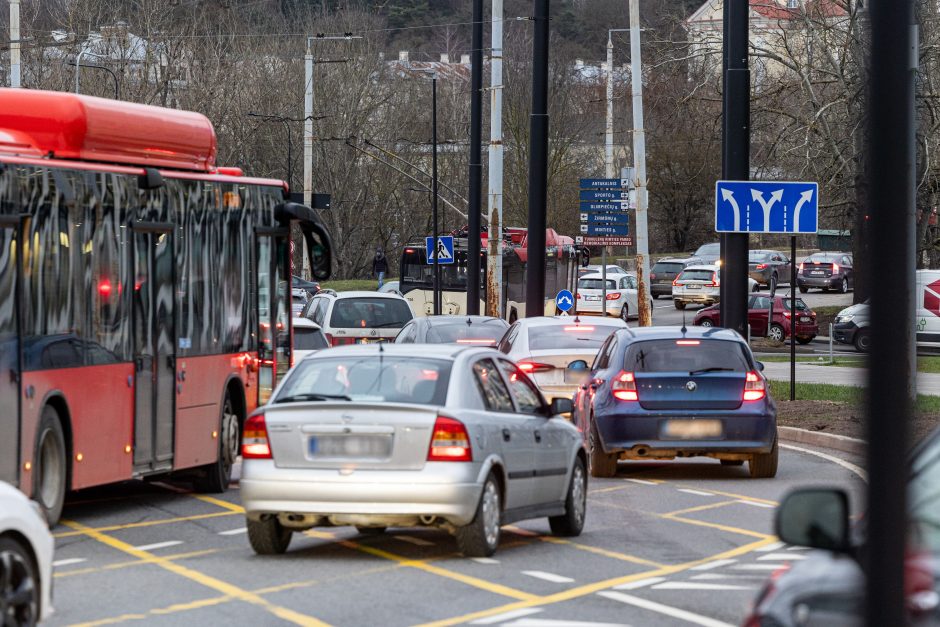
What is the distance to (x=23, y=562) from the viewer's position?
25.0ft

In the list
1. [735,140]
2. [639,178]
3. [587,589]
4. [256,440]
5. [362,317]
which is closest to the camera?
[587,589]

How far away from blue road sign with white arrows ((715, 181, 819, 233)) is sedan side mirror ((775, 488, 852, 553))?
17596 mm

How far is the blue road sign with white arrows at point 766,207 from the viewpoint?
22203 mm

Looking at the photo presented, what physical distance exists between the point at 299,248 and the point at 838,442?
5909 cm

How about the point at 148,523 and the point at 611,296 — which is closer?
the point at 148,523

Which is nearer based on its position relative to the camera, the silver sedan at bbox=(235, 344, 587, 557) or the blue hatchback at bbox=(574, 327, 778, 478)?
the silver sedan at bbox=(235, 344, 587, 557)

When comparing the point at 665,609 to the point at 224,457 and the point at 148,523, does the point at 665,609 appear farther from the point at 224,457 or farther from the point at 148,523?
the point at 224,457

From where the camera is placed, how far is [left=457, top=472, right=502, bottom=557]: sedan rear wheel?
1102 cm

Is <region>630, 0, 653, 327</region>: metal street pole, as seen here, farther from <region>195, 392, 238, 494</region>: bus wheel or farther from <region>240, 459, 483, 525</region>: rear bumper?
<region>240, 459, 483, 525</region>: rear bumper

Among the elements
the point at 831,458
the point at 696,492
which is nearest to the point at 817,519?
the point at 696,492

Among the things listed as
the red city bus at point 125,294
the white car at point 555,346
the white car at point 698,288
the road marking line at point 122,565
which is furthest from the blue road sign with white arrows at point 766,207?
the white car at point 698,288

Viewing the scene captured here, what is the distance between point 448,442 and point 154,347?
14.1 ft

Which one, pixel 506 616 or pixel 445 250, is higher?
pixel 445 250

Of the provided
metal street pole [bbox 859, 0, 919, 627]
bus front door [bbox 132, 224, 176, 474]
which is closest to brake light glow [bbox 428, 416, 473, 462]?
bus front door [bbox 132, 224, 176, 474]
